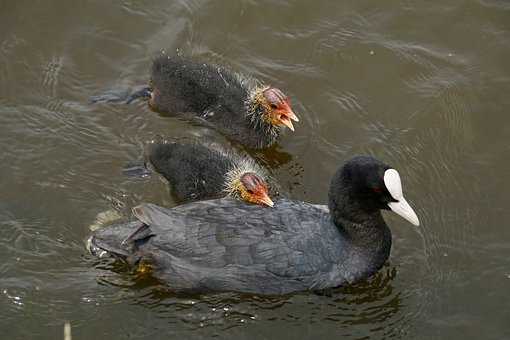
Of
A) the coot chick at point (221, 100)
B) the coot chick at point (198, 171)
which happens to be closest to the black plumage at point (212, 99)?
the coot chick at point (221, 100)

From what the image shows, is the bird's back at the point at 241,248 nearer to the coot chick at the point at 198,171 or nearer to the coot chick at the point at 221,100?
the coot chick at the point at 198,171

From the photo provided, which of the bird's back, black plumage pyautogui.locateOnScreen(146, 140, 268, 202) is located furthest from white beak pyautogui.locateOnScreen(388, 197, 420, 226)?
black plumage pyautogui.locateOnScreen(146, 140, 268, 202)

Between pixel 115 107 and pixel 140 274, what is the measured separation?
1.77 m

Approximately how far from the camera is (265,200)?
6277mm

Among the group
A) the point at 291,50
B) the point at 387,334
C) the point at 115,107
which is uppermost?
the point at 291,50

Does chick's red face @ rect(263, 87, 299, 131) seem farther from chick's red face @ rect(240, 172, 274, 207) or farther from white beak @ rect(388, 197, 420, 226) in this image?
white beak @ rect(388, 197, 420, 226)

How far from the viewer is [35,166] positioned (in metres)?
6.83

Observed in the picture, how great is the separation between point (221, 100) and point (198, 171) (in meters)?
0.88

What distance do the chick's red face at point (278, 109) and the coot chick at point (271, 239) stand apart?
1.07m

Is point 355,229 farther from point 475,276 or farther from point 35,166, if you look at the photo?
point 35,166

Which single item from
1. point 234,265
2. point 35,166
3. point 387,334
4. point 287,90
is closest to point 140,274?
point 234,265

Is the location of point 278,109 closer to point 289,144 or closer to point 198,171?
point 289,144

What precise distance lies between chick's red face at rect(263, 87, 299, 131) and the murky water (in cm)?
32

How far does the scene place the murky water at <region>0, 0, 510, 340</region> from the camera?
234 inches
